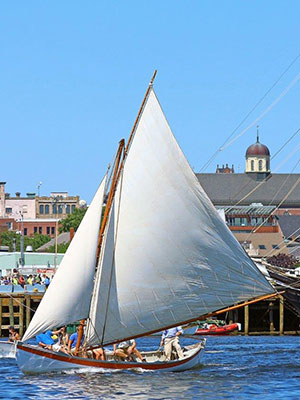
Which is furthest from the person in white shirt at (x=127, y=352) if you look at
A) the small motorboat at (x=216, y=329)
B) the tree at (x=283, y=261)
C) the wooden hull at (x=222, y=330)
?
the tree at (x=283, y=261)

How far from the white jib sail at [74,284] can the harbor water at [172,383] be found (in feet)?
6.41

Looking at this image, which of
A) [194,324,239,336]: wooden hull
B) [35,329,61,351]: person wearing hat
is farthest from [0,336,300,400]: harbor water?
[194,324,239,336]: wooden hull

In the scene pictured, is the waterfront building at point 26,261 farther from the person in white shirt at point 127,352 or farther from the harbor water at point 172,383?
the person in white shirt at point 127,352

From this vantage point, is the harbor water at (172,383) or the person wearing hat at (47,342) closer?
the harbor water at (172,383)

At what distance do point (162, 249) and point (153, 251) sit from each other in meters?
0.32

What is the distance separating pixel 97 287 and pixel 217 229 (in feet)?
15.1

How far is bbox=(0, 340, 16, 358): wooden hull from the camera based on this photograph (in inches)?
2163

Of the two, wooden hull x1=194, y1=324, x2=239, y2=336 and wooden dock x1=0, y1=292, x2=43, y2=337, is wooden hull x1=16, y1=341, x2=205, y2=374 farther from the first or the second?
wooden hull x1=194, y1=324, x2=239, y2=336

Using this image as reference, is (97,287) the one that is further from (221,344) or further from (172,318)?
(221,344)

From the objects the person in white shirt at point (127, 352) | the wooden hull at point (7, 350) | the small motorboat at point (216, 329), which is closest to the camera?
the person in white shirt at point (127, 352)

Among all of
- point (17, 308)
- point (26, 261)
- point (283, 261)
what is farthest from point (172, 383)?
point (283, 261)

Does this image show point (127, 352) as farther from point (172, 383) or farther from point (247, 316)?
point (247, 316)

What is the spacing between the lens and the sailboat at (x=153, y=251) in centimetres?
4581

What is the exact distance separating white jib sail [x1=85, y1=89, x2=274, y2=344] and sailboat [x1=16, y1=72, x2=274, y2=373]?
0.03 m
